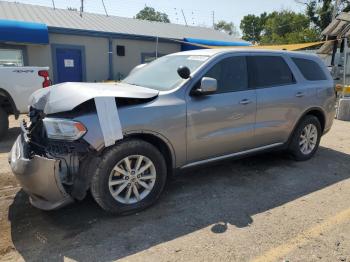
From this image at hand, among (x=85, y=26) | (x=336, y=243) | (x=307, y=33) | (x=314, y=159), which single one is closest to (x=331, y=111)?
(x=314, y=159)

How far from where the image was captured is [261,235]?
3297 mm

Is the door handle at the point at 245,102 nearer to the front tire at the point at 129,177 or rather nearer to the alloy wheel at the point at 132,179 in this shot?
the front tire at the point at 129,177

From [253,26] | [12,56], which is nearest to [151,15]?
[253,26]

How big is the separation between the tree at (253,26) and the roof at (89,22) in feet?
136

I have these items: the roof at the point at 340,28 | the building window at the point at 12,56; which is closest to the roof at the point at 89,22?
the building window at the point at 12,56

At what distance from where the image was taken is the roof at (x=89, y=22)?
15.2 m

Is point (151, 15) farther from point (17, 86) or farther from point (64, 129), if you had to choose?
point (64, 129)

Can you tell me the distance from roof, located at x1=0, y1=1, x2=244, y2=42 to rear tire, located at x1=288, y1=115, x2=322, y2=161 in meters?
12.5

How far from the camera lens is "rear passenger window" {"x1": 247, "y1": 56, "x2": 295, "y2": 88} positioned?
4.66 meters

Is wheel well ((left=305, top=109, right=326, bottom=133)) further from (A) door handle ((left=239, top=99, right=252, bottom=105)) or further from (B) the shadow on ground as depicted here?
A: (A) door handle ((left=239, top=99, right=252, bottom=105))

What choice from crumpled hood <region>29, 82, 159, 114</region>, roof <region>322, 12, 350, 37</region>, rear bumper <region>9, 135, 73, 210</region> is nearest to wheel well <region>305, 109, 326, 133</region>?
crumpled hood <region>29, 82, 159, 114</region>

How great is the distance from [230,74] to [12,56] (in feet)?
40.2

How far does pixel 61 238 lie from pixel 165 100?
70.2 inches

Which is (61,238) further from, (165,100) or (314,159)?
(314,159)
